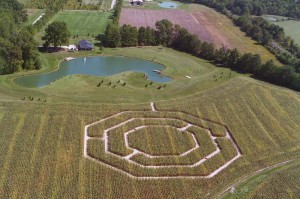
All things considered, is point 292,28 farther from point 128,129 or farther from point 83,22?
point 128,129

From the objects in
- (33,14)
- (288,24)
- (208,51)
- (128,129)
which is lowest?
(128,129)

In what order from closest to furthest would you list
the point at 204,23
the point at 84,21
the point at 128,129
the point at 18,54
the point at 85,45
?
the point at 128,129 < the point at 18,54 < the point at 85,45 < the point at 84,21 < the point at 204,23

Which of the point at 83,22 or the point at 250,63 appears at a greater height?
the point at 83,22

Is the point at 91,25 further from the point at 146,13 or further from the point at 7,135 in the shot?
the point at 7,135

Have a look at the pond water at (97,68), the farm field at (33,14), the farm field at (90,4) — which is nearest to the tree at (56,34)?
the pond water at (97,68)

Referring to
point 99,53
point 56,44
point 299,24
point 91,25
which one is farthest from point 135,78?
point 299,24

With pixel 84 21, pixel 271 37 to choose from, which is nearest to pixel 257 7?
pixel 271 37
